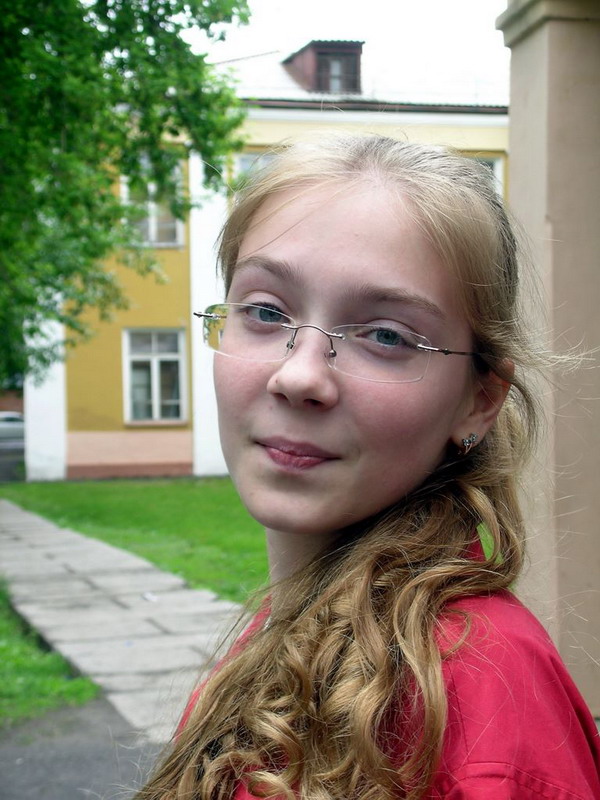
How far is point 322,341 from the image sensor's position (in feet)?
4.21

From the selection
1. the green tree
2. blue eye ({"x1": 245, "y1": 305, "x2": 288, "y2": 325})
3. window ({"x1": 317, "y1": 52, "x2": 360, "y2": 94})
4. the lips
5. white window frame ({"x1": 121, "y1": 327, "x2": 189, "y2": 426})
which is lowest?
white window frame ({"x1": 121, "y1": 327, "x2": 189, "y2": 426})

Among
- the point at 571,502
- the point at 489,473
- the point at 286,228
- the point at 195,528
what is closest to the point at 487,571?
the point at 489,473

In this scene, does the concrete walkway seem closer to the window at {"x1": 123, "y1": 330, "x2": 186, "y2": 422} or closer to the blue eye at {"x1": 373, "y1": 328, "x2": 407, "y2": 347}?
the blue eye at {"x1": 373, "y1": 328, "x2": 407, "y2": 347}

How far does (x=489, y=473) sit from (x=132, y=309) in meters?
21.8

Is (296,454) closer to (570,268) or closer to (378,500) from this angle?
(378,500)

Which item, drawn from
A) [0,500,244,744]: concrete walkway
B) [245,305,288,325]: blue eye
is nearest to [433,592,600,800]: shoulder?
[245,305,288,325]: blue eye

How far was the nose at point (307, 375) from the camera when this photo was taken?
4.09 ft

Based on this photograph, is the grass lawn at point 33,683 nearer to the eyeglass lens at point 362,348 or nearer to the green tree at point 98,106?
the green tree at point 98,106

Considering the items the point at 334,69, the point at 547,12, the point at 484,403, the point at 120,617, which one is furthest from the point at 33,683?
the point at 334,69

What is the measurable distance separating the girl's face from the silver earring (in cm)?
5

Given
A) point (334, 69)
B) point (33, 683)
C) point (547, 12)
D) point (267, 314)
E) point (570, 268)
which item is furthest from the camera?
point (334, 69)

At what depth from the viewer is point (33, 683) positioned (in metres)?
5.85

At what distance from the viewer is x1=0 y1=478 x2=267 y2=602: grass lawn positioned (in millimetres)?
9953

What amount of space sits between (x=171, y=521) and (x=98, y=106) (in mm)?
7833
